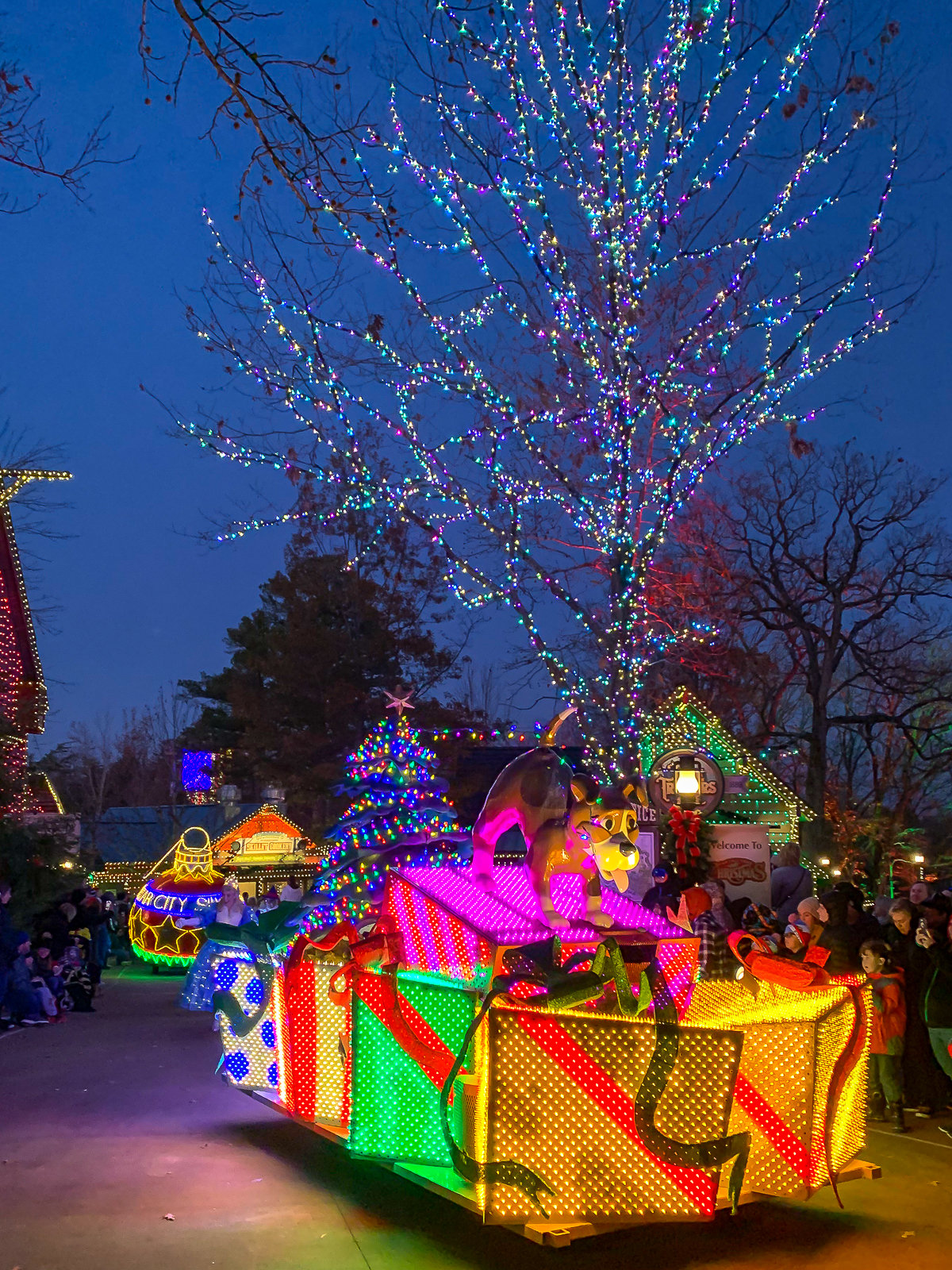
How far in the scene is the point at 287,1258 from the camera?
5359mm

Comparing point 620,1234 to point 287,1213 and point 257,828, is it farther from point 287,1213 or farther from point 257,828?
point 257,828

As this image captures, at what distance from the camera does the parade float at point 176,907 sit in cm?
2209

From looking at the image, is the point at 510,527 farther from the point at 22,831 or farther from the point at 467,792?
the point at 467,792

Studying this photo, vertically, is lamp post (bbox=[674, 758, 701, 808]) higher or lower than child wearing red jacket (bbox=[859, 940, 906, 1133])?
higher

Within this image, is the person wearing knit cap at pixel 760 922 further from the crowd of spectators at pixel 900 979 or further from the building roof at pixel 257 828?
the building roof at pixel 257 828

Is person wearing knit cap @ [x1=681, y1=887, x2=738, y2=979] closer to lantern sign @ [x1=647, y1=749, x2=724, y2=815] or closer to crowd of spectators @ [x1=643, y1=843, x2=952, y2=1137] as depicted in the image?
crowd of spectators @ [x1=643, y1=843, x2=952, y2=1137]

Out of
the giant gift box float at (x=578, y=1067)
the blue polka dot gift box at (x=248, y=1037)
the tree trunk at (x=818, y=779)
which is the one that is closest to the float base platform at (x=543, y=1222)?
the giant gift box float at (x=578, y=1067)

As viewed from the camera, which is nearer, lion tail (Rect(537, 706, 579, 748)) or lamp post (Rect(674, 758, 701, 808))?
lion tail (Rect(537, 706, 579, 748))

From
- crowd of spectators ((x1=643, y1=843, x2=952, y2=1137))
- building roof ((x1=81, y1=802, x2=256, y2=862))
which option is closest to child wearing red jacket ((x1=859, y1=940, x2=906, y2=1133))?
crowd of spectators ((x1=643, y1=843, x2=952, y2=1137))

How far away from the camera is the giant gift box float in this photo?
4.88 meters

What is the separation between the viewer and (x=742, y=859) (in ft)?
52.9

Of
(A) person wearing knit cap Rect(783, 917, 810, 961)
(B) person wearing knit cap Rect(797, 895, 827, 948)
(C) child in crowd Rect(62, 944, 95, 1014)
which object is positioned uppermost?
(B) person wearing knit cap Rect(797, 895, 827, 948)

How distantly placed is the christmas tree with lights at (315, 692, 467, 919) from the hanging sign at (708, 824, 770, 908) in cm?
773

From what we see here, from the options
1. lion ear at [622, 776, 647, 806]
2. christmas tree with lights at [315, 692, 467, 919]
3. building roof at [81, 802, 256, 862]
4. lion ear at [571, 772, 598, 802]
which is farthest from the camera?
building roof at [81, 802, 256, 862]
